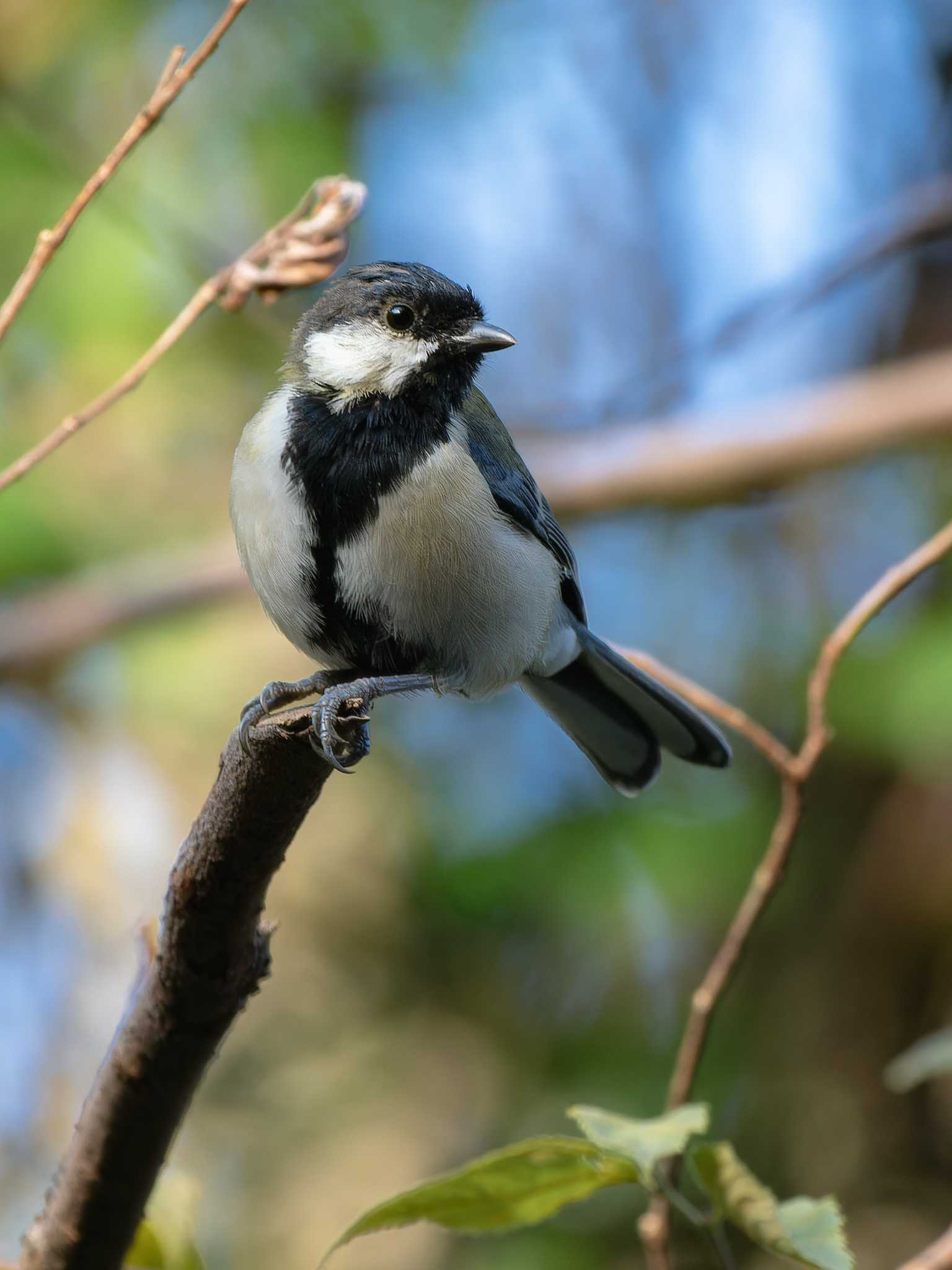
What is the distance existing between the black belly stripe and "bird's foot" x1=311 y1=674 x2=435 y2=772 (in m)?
0.31

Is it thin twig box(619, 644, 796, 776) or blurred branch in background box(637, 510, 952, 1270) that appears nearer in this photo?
blurred branch in background box(637, 510, 952, 1270)

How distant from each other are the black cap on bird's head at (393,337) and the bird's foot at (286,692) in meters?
0.60

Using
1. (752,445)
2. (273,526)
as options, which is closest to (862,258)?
(752,445)

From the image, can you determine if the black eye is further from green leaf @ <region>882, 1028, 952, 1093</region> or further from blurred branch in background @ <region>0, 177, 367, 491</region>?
green leaf @ <region>882, 1028, 952, 1093</region>

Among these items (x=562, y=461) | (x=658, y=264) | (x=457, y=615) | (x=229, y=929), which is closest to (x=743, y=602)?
(x=562, y=461)

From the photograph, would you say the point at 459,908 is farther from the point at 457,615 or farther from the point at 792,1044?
the point at 457,615

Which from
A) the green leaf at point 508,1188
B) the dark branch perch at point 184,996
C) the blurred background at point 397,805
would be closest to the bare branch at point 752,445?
the blurred background at point 397,805

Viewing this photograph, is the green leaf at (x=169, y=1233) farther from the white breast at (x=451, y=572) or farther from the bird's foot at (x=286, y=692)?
the white breast at (x=451, y=572)

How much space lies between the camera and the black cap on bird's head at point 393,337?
283 cm

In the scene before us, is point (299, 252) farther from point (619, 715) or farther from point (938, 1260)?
point (938, 1260)

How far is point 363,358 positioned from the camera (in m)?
2.87

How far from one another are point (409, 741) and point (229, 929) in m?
3.36

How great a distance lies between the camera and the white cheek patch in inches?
109

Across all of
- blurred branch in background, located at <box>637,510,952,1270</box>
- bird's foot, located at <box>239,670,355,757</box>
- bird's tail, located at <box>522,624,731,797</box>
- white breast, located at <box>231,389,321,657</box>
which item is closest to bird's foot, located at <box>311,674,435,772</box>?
bird's foot, located at <box>239,670,355,757</box>
